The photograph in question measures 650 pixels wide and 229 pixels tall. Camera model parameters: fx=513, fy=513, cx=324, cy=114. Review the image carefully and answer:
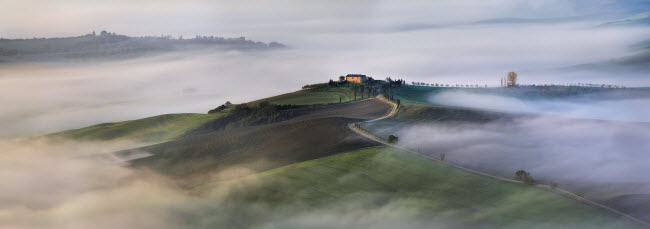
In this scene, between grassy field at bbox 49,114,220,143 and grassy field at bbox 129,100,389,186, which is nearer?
grassy field at bbox 129,100,389,186

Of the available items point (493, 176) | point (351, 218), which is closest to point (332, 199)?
point (351, 218)

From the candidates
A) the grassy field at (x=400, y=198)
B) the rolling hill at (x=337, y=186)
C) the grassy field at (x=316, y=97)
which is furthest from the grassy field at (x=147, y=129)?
the grassy field at (x=400, y=198)

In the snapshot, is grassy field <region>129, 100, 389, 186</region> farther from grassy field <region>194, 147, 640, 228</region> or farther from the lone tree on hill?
the lone tree on hill

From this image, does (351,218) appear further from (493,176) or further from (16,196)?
(16,196)

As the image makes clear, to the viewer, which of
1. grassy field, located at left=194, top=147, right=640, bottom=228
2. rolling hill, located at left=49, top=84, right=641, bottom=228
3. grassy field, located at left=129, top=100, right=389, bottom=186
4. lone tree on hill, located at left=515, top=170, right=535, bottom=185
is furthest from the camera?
grassy field, located at left=129, top=100, right=389, bottom=186

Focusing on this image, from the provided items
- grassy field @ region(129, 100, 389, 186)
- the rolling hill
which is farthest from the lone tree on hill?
grassy field @ region(129, 100, 389, 186)

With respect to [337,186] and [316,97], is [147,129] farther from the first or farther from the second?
[337,186]
